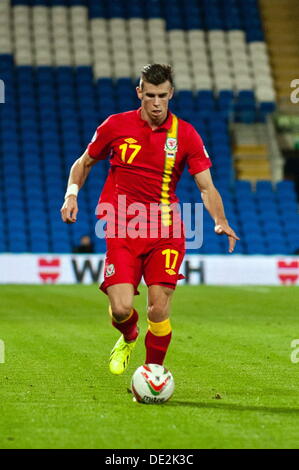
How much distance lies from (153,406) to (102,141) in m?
2.26

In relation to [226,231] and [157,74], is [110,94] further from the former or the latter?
[226,231]

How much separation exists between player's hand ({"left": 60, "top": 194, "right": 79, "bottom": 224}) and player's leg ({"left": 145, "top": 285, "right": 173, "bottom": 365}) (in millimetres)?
854

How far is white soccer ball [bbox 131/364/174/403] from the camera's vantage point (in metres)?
7.60

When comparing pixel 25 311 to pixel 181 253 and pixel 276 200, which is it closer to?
pixel 181 253

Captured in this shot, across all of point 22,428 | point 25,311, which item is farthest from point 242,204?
point 22,428

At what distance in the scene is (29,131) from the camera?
3077 cm

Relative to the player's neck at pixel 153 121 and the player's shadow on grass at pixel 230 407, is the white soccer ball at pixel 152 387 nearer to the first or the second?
the player's shadow on grass at pixel 230 407

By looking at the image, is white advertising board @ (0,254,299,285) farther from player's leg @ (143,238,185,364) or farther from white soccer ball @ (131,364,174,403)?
white soccer ball @ (131,364,174,403)

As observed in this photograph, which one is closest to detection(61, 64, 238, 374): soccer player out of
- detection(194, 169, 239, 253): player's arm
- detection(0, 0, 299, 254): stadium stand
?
detection(194, 169, 239, 253): player's arm

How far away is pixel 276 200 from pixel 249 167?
1898 millimetres

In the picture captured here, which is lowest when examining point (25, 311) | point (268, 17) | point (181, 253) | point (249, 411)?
point (25, 311)

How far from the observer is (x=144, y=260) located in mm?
8164

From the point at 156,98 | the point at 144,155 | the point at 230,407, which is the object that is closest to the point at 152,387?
the point at 230,407
